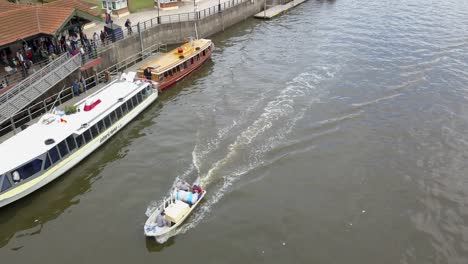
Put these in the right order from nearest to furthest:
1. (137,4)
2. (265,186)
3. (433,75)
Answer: (265,186) → (433,75) → (137,4)

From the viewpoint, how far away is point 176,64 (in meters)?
39.5

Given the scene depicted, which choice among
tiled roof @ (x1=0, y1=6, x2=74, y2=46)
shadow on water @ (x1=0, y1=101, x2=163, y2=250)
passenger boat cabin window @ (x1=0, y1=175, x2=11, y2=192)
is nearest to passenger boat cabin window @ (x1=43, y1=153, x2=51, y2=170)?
shadow on water @ (x1=0, y1=101, x2=163, y2=250)

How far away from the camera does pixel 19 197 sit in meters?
24.1

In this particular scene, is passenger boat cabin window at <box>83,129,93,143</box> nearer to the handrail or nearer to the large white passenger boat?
the large white passenger boat

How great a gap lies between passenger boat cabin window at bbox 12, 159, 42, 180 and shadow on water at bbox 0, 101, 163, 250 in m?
1.63

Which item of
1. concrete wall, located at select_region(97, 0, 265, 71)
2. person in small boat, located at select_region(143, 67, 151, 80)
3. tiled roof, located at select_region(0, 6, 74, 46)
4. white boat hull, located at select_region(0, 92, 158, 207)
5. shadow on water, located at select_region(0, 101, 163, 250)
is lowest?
shadow on water, located at select_region(0, 101, 163, 250)

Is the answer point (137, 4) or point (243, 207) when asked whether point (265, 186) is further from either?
point (137, 4)

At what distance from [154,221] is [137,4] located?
4153 centimetres

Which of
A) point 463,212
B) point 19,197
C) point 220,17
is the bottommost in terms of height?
point 463,212

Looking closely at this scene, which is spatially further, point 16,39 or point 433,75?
point 433,75

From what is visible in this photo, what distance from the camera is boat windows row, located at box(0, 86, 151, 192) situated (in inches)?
928

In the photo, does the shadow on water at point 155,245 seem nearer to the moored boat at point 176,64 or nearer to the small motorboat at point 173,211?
the small motorboat at point 173,211

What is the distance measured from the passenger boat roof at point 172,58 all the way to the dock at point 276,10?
21.9 metres

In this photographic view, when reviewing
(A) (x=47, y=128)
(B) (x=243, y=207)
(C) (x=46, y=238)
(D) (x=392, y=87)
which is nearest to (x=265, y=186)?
(B) (x=243, y=207)
